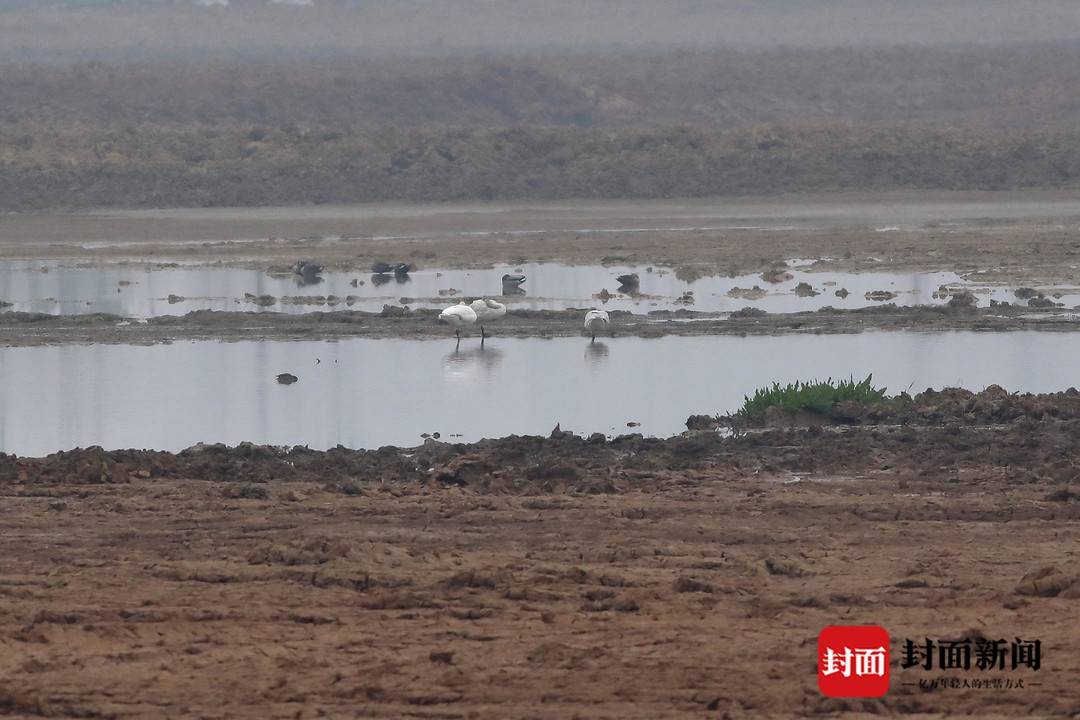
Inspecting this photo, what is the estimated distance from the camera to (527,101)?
65.8 meters

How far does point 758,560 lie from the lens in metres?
9.80

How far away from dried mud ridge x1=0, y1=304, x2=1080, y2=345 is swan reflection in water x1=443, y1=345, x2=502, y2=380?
43.0 inches

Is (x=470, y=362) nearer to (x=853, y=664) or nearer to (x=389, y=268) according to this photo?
(x=389, y=268)

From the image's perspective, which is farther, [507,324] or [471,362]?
[507,324]

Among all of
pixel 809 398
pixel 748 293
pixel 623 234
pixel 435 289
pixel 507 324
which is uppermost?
pixel 623 234

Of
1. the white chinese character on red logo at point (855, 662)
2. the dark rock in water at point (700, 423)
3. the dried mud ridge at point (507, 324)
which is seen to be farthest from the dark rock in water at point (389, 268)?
the white chinese character on red logo at point (855, 662)

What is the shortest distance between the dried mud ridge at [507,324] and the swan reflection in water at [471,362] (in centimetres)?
109

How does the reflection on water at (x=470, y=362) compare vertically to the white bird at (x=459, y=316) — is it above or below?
below

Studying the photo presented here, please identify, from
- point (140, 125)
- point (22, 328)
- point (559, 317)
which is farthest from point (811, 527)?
point (140, 125)

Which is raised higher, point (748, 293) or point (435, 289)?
point (435, 289)

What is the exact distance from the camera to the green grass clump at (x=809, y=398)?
1454 centimetres

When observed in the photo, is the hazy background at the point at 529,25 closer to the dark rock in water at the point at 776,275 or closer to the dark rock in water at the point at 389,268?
the dark rock in water at the point at 776,275

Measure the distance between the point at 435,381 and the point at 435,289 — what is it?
25.6ft

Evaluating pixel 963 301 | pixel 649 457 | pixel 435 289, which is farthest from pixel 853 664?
pixel 435 289
